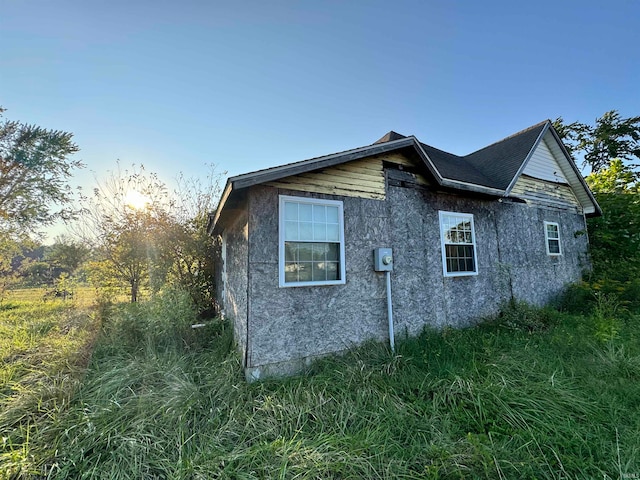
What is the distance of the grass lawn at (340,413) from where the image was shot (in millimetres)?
2422

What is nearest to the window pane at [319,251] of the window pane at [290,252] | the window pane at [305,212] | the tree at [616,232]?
the window pane at [290,252]

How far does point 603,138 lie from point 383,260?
2758 cm

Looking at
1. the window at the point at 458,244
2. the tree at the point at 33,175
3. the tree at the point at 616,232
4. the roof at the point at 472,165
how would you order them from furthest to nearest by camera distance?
the tree at the point at 33,175, the tree at the point at 616,232, the window at the point at 458,244, the roof at the point at 472,165

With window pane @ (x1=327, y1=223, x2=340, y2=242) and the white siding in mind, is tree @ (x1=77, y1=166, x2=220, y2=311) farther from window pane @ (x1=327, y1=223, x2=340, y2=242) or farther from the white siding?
the white siding

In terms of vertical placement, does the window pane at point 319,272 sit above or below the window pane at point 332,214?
below

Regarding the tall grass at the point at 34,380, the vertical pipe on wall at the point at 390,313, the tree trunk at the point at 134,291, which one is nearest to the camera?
the tall grass at the point at 34,380

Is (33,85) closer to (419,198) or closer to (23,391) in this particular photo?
(23,391)

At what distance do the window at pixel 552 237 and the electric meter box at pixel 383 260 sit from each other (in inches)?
282

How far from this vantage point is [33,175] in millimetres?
12797

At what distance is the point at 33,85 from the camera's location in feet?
20.7

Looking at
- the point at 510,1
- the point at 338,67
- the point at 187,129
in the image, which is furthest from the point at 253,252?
the point at 510,1

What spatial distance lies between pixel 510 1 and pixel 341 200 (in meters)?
7.10

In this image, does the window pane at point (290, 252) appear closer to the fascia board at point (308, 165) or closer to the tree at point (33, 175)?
the fascia board at point (308, 165)

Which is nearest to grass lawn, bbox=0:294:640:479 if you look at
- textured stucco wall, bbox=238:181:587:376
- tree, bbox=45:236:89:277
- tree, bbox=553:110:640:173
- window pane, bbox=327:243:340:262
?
textured stucco wall, bbox=238:181:587:376
